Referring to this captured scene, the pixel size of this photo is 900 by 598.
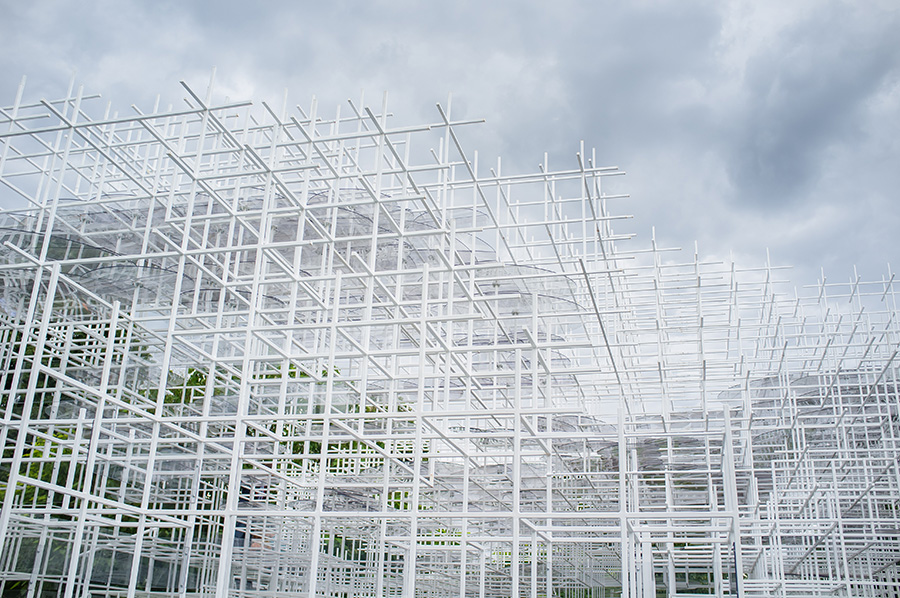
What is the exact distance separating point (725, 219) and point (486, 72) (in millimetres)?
16727

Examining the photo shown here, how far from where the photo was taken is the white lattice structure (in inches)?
455

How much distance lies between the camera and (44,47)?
25.0 meters

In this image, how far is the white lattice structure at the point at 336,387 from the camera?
1155cm

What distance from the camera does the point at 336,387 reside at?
1766 cm

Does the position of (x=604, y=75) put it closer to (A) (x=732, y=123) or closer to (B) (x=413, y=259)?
(A) (x=732, y=123)

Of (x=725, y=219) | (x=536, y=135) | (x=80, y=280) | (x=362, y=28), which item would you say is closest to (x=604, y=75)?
(x=536, y=135)

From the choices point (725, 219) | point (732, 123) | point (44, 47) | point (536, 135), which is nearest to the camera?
point (44, 47)

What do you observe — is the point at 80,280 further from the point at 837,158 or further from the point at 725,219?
the point at 837,158

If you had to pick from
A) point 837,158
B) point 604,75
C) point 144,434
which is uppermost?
point 837,158

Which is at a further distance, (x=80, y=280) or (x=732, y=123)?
(x=732, y=123)

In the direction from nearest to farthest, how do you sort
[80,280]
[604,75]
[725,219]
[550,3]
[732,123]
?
[80,280] → [550,3] → [604,75] → [732,123] → [725,219]

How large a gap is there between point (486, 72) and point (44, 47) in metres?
13.8

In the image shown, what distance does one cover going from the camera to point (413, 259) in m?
19.6

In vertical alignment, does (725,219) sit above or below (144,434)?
above
